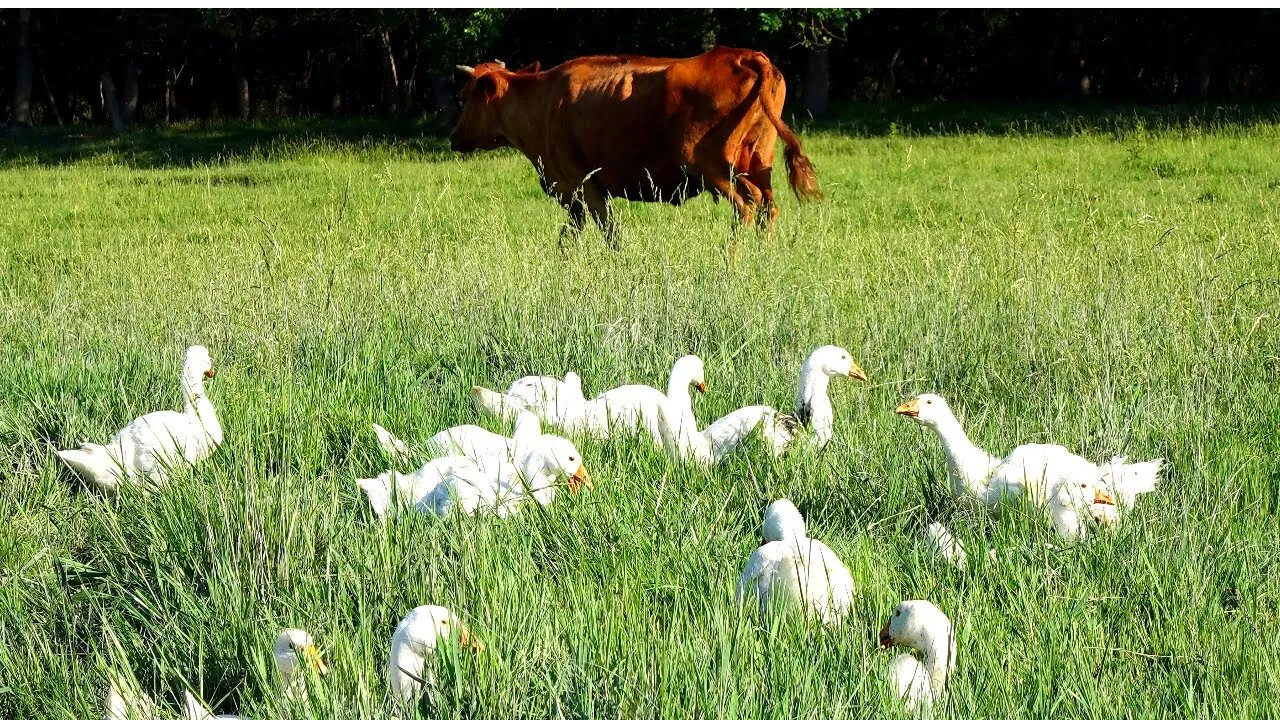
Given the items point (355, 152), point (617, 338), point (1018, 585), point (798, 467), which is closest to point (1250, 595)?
point (1018, 585)

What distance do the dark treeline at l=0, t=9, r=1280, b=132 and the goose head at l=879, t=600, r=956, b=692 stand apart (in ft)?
64.0

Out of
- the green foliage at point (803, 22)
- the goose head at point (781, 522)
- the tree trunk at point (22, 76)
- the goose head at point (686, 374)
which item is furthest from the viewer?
the tree trunk at point (22, 76)

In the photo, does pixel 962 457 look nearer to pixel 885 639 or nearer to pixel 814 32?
pixel 885 639

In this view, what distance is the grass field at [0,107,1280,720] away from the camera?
8.95ft

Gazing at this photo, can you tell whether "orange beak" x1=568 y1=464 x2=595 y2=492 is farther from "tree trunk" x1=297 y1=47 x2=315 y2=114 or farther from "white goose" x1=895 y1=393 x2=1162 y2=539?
"tree trunk" x1=297 y1=47 x2=315 y2=114

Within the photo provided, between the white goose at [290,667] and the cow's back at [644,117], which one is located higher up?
the cow's back at [644,117]

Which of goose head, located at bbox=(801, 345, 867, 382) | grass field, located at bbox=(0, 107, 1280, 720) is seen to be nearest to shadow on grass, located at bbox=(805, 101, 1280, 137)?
grass field, located at bbox=(0, 107, 1280, 720)

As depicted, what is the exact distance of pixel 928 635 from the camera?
2.66 meters

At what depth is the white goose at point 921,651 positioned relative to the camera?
8.69 feet

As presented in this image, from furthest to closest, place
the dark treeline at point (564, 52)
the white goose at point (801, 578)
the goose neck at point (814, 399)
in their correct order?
the dark treeline at point (564, 52) → the goose neck at point (814, 399) → the white goose at point (801, 578)

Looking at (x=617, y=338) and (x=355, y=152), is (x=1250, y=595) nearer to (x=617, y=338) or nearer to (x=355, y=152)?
(x=617, y=338)

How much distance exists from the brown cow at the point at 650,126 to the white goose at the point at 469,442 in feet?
14.1

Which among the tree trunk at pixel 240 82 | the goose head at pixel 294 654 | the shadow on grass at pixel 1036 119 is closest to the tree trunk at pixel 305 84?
the tree trunk at pixel 240 82

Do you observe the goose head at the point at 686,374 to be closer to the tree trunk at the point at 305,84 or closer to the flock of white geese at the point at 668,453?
the flock of white geese at the point at 668,453
